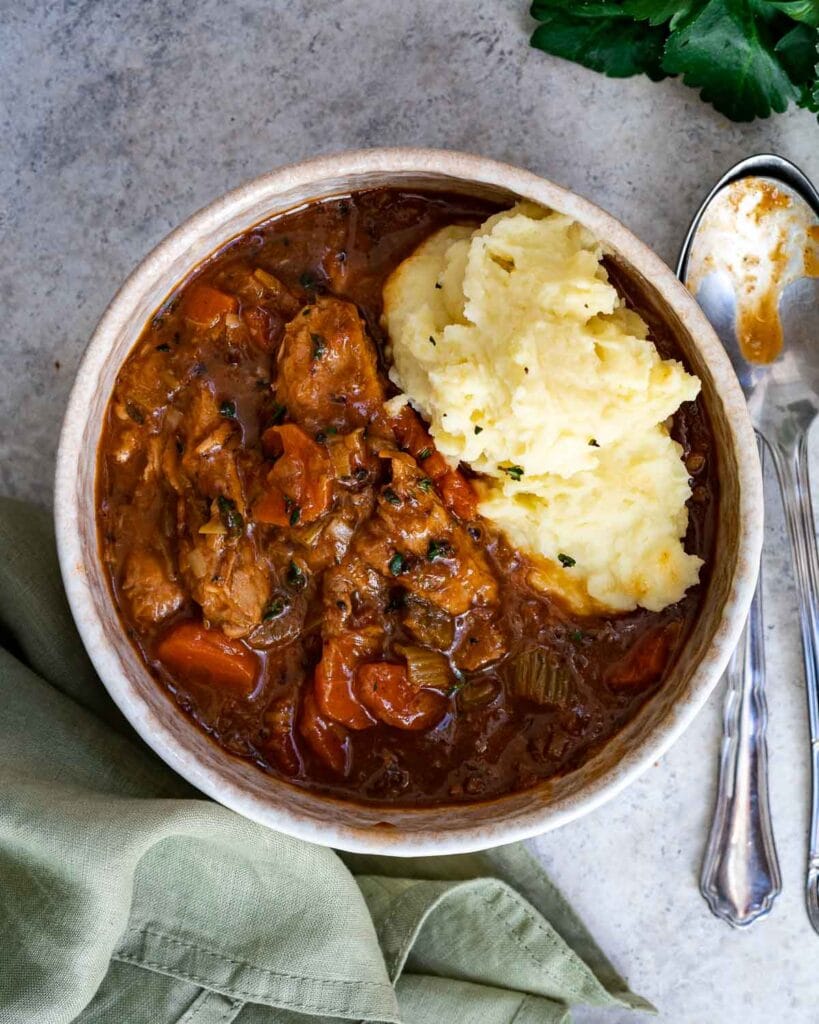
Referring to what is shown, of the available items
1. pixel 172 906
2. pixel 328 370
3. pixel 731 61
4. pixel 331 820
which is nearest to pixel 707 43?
pixel 731 61

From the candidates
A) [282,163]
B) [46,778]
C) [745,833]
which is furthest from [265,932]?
[282,163]

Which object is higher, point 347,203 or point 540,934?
point 347,203

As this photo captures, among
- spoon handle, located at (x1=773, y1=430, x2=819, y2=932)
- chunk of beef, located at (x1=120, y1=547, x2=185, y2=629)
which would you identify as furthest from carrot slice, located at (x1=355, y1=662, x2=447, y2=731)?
spoon handle, located at (x1=773, y1=430, x2=819, y2=932)

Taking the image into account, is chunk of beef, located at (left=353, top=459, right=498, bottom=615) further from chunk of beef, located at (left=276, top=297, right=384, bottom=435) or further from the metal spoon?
the metal spoon

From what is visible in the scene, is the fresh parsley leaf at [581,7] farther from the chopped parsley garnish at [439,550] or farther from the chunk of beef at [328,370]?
the chopped parsley garnish at [439,550]

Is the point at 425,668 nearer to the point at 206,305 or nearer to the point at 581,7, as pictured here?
the point at 206,305

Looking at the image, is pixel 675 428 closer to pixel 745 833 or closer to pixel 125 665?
pixel 745 833

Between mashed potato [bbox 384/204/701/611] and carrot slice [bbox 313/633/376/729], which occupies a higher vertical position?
mashed potato [bbox 384/204/701/611]
